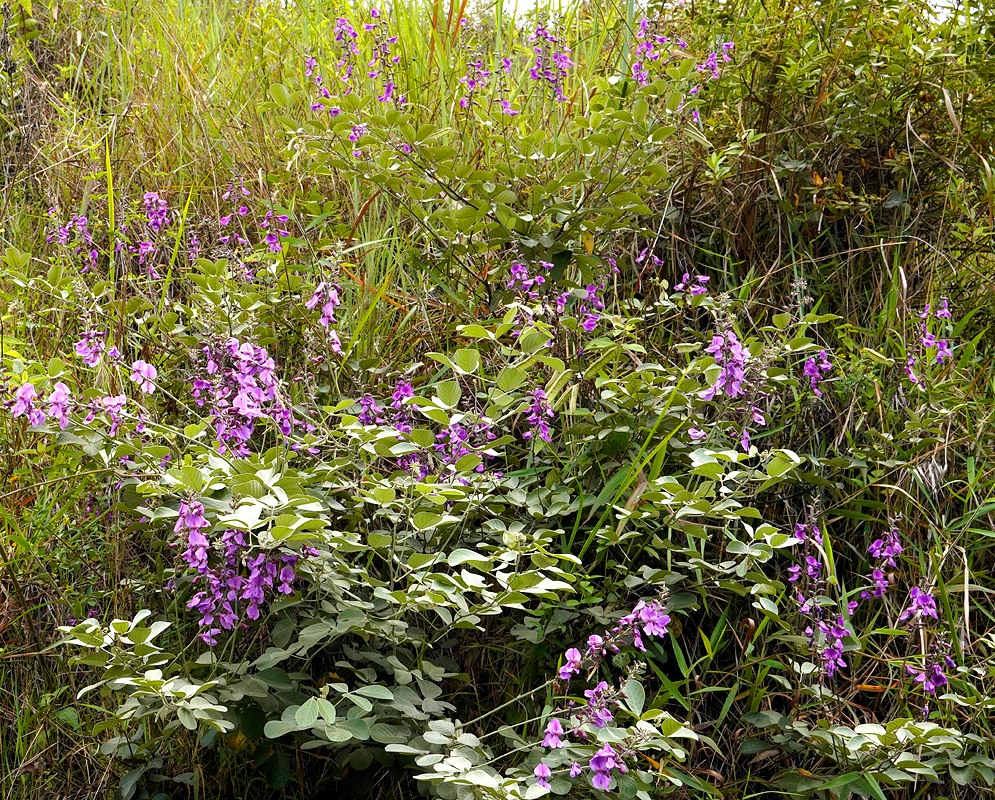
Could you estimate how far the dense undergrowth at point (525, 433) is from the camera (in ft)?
4.96

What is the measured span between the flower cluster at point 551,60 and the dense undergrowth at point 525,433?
0.02 metres

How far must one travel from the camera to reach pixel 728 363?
180cm

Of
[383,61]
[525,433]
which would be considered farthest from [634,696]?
[383,61]

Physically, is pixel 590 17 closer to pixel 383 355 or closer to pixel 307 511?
pixel 383 355

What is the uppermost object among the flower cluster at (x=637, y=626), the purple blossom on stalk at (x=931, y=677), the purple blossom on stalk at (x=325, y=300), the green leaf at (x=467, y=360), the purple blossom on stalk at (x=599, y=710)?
the green leaf at (x=467, y=360)

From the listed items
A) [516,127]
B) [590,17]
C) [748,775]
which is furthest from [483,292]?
[590,17]

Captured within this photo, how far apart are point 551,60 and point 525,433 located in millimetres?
1571

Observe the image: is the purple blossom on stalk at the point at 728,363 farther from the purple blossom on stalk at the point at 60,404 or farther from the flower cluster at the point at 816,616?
the purple blossom on stalk at the point at 60,404

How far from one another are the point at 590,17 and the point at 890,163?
1.68 m

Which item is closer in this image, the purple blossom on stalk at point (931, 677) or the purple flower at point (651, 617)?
the purple flower at point (651, 617)

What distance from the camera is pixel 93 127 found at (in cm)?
329

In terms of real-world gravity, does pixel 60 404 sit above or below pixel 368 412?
above

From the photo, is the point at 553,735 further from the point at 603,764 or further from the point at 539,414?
the point at 539,414

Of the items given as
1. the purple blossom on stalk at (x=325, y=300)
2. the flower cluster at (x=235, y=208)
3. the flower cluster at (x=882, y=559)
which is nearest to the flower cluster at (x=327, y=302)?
the purple blossom on stalk at (x=325, y=300)
